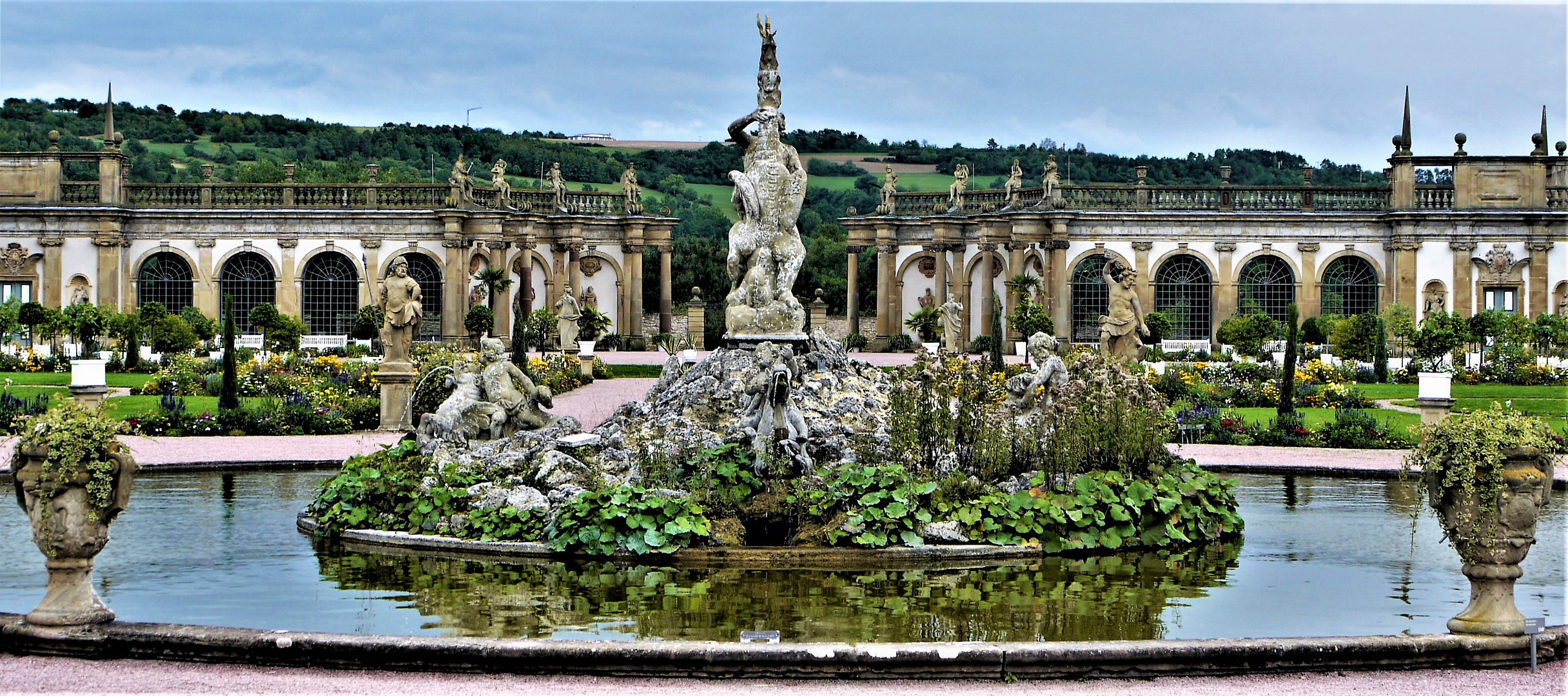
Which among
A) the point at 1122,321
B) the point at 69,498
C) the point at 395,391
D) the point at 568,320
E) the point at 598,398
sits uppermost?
the point at 568,320

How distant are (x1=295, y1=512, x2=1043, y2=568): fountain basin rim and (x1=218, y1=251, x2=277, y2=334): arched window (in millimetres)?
35883

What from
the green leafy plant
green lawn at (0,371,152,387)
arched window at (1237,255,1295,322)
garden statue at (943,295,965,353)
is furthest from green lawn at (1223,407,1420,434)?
arched window at (1237,255,1295,322)

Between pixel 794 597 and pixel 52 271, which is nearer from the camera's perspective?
pixel 794 597

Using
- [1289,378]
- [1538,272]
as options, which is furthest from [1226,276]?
[1289,378]

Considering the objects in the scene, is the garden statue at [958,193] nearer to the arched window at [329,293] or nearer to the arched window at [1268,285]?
the arched window at [1268,285]

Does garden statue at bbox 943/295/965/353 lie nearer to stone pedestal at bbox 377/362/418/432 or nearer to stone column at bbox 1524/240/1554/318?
stone column at bbox 1524/240/1554/318

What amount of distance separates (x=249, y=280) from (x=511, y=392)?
33790 mm

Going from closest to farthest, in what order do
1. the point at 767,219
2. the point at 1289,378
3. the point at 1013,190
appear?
the point at 767,219
the point at 1289,378
the point at 1013,190

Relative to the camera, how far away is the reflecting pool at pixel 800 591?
30.1 feet

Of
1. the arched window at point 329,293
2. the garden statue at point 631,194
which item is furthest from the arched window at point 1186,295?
the arched window at point 329,293

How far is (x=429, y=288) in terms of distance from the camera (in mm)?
45875

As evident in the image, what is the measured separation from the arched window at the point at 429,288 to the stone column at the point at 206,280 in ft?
18.2

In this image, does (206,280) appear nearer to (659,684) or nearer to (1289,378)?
(1289,378)

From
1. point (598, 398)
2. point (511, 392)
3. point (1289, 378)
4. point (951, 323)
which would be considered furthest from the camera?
point (951, 323)
